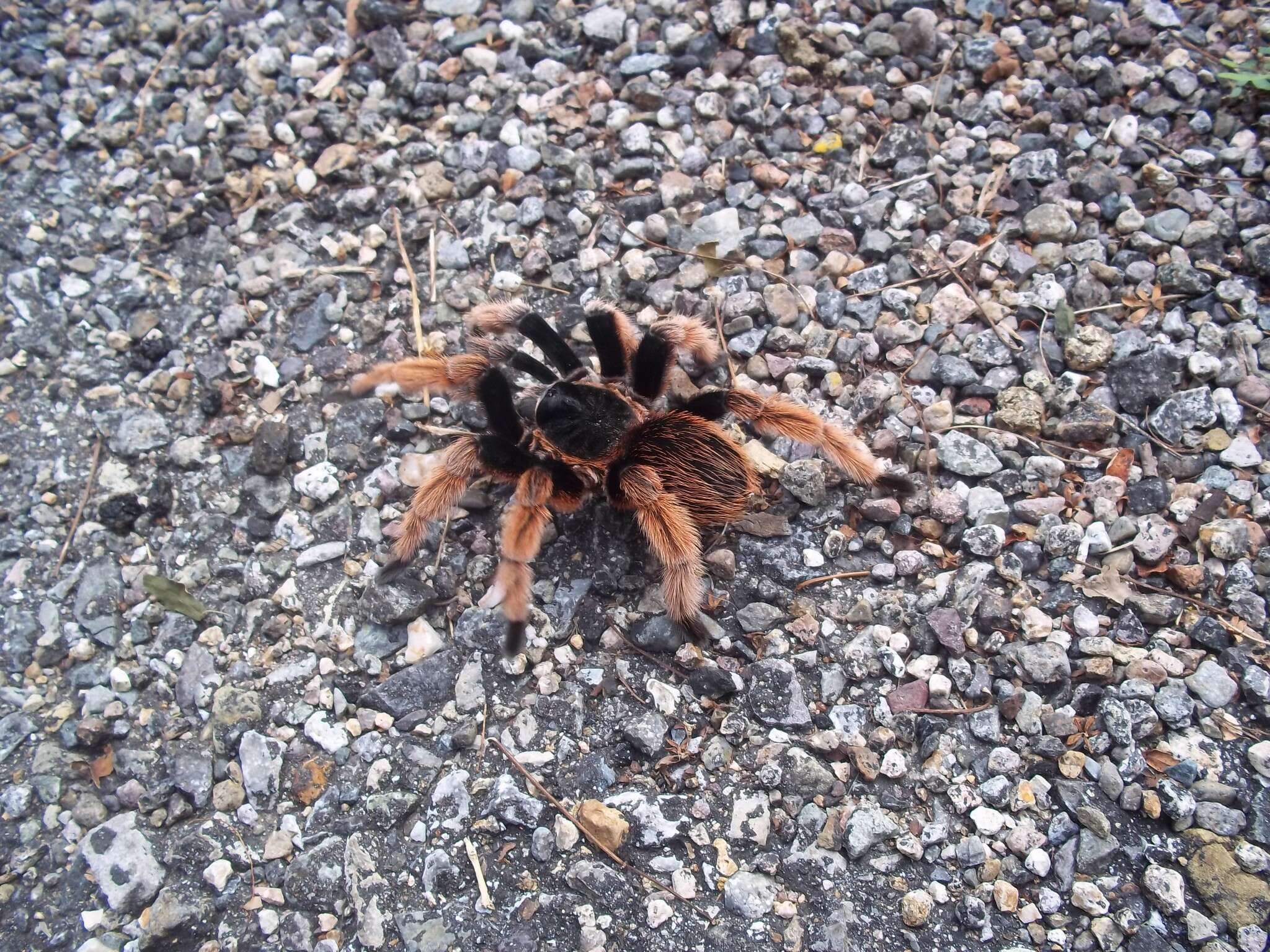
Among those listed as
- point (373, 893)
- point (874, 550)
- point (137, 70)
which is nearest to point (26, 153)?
point (137, 70)

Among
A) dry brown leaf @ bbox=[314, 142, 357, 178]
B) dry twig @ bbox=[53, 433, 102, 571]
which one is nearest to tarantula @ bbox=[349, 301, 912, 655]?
dry twig @ bbox=[53, 433, 102, 571]

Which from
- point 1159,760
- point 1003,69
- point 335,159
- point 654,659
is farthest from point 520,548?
point 1003,69

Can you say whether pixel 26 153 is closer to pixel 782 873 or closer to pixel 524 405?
pixel 524 405

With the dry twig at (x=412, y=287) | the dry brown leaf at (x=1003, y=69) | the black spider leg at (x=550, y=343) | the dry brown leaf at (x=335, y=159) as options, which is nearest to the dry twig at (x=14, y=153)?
the dry brown leaf at (x=335, y=159)

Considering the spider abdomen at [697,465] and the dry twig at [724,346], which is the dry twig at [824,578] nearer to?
the spider abdomen at [697,465]

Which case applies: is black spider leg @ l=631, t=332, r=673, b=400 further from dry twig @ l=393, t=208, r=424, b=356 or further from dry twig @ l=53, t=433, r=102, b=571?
dry twig @ l=53, t=433, r=102, b=571

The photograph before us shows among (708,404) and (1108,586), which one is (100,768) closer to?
(708,404)
